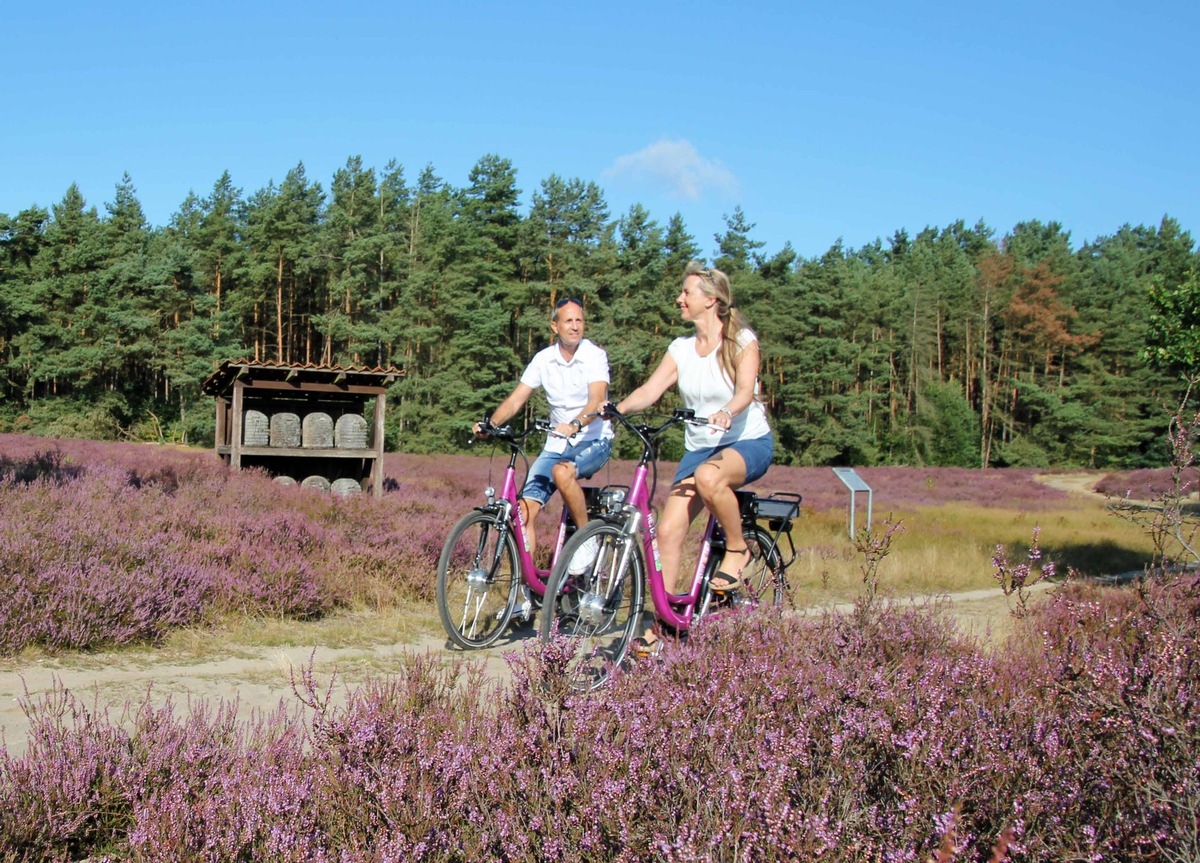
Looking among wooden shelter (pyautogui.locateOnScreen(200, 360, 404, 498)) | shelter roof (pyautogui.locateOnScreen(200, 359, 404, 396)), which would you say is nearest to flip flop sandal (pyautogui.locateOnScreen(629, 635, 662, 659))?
wooden shelter (pyautogui.locateOnScreen(200, 360, 404, 498))

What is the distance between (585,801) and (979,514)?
991 inches

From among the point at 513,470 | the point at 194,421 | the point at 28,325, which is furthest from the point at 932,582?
the point at 28,325

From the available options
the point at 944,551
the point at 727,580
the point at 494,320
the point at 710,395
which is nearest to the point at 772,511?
the point at 727,580

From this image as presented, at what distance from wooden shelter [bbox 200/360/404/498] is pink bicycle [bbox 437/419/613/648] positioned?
6823 mm

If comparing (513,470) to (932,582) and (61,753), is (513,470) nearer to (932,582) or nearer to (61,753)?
(61,753)

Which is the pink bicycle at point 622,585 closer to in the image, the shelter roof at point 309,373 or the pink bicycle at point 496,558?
the pink bicycle at point 496,558

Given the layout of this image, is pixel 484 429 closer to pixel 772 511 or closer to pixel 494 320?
pixel 772 511

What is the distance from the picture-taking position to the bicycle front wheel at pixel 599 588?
503 centimetres

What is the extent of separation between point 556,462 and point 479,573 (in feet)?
2.65

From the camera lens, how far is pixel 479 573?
19.1ft

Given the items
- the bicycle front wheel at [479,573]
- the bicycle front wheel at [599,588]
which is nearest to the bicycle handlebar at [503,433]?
the bicycle front wheel at [479,573]

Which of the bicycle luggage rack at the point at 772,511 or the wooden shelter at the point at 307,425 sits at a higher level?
the wooden shelter at the point at 307,425

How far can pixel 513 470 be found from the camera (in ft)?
19.9

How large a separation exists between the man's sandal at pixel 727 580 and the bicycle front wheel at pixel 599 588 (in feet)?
1.75
